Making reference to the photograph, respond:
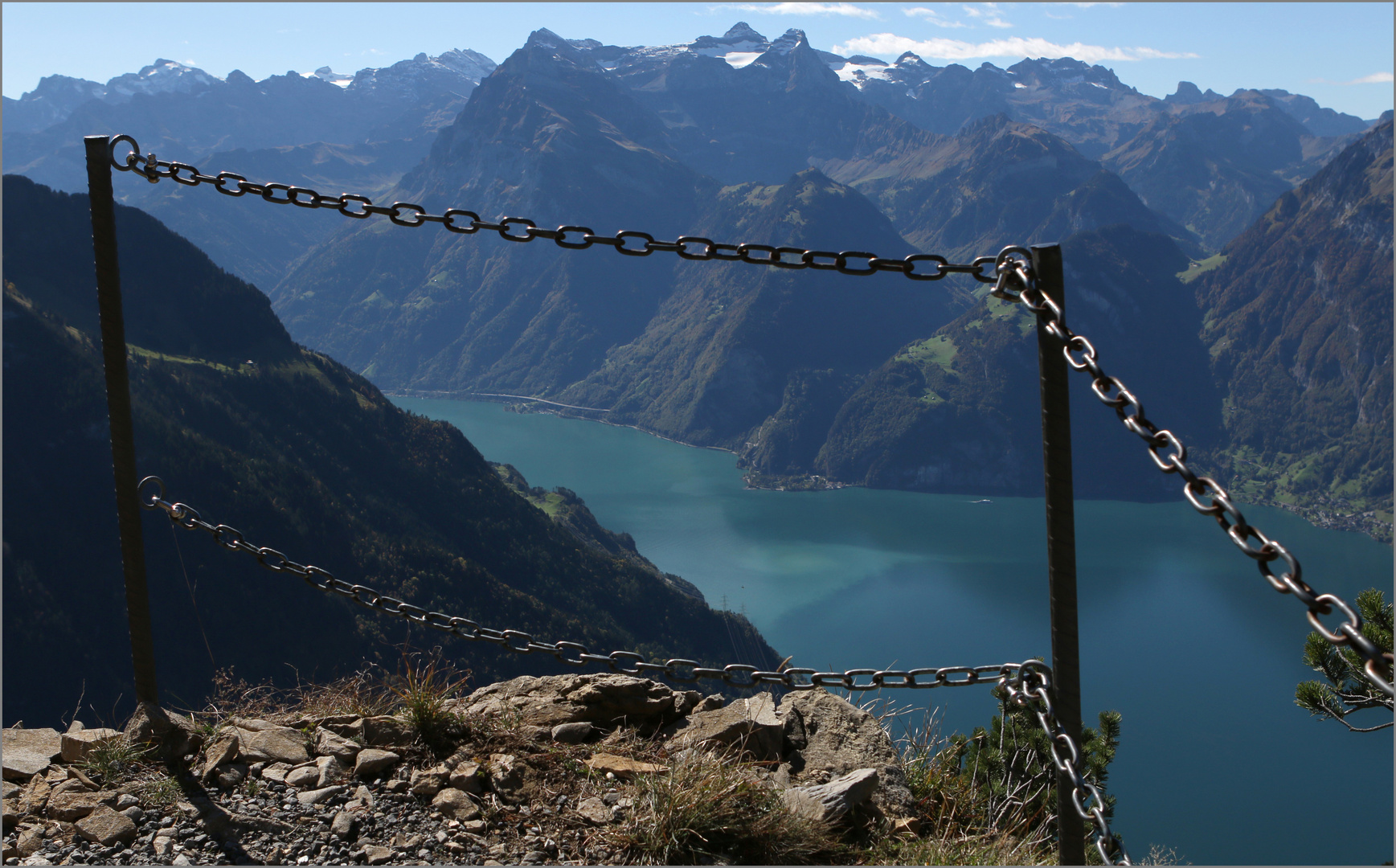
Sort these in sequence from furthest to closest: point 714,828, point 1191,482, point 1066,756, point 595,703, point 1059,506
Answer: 1. point 595,703
2. point 714,828
3. point 1066,756
4. point 1059,506
5. point 1191,482

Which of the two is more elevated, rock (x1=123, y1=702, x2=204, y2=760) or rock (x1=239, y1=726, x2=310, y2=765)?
rock (x1=123, y1=702, x2=204, y2=760)

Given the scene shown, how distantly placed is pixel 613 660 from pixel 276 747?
1438mm

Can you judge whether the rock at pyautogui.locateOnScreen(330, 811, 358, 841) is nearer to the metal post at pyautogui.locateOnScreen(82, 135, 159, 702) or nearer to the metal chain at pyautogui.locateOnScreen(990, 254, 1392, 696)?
the metal post at pyautogui.locateOnScreen(82, 135, 159, 702)

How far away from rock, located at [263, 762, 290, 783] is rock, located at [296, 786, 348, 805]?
0.15m

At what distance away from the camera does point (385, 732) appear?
12.6 feet

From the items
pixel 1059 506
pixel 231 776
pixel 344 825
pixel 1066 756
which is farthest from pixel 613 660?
pixel 1059 506

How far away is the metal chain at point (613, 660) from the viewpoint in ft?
10.5

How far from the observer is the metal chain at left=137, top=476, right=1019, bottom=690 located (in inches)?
126

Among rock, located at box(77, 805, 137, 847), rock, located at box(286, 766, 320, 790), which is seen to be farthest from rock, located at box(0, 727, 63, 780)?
rock, located at box(286, 766, 320, 790)

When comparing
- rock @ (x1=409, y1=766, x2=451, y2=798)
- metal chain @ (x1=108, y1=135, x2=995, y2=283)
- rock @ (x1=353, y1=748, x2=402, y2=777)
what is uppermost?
metal chain @ (x1=108, y1=135, x2=995, y2=283)

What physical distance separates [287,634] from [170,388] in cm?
2957

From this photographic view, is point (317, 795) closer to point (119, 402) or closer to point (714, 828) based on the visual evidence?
point (714, 828)

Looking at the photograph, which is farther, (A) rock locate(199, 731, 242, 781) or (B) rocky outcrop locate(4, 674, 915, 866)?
(A) rock locate(199, 731, 242, 781)

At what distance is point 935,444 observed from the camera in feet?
554
